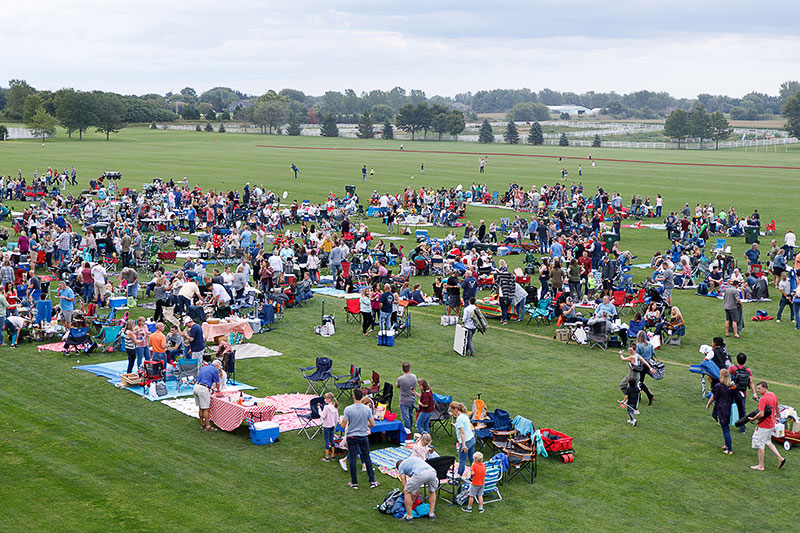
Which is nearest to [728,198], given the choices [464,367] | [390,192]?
[390,192]

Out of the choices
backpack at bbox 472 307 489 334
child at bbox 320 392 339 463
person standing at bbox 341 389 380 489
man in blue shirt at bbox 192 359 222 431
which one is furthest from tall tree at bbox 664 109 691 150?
person standing at bbox 341 389 380 489

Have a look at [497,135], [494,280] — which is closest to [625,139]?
[497,135]

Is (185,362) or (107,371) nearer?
(185,362)

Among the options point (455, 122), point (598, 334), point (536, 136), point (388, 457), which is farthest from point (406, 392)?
point (455, 122)

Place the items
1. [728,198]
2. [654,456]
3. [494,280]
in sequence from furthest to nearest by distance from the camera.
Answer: [728,198] < [494,280] < [654,456]

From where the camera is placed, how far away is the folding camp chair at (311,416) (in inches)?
649

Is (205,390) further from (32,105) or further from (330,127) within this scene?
(330,127)

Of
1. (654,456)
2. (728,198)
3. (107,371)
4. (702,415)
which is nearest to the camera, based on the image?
(654,456)

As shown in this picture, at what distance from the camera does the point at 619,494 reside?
1423cm

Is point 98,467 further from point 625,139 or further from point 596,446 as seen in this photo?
point 625,139

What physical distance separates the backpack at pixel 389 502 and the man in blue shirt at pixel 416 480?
0.20 m

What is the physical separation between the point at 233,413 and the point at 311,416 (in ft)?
4.95

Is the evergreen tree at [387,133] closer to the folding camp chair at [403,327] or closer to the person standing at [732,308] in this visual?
the folding camp chair at [403,327]

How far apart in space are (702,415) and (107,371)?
44.1 ft
